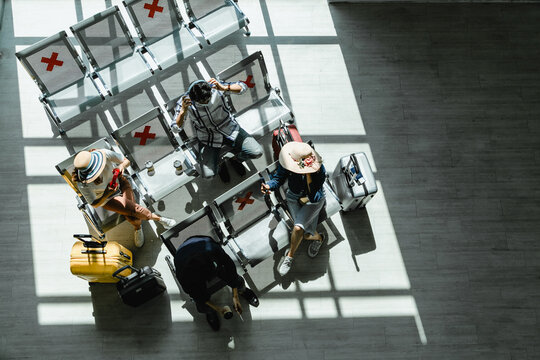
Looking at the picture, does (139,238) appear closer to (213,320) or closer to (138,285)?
(138,285)

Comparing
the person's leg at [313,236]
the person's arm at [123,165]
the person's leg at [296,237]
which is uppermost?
the person's arm at [123,165]

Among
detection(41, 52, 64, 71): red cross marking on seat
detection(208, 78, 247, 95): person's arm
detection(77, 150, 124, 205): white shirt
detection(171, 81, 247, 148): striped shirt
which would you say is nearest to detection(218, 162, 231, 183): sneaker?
detection(171, 81, 247, 148): striped shirt

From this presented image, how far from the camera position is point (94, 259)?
496 centimetres

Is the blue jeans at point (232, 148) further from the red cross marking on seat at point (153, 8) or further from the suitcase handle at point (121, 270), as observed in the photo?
the red cross marking on seat at point (153, 8)

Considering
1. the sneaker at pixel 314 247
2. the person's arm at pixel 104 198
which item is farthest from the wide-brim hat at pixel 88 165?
the sneaker at pixel 314 247

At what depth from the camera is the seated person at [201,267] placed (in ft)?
13.5

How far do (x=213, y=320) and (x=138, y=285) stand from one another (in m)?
0.92

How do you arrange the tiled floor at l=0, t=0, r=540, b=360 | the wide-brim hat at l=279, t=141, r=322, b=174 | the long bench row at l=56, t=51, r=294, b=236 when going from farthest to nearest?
1. the tiled floor at l=0, t=0, r=540, b=360
2. the long bench row at l=56, t=51, r=294, b=236
3. the wide-brim hat at l=279, t=141, r=322, b=174

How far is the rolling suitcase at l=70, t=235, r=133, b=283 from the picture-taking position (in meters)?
4.94

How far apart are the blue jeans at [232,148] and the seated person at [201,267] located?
121cm

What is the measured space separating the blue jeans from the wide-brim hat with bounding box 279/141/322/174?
84cm

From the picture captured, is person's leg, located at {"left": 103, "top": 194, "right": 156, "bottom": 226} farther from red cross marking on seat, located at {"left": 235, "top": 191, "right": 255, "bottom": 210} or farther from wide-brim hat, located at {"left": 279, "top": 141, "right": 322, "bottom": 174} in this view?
wide-brim hat, located at {"left": 279, "top": 141, "right": 322, "bottom": 174}

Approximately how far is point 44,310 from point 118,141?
7.10ft

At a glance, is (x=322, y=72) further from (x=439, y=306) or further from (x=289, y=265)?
(x=439, y=306)
